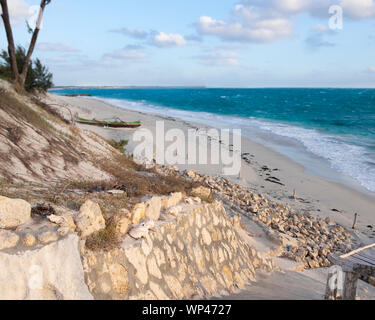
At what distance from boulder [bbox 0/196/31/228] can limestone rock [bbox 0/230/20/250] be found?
0.76 ft

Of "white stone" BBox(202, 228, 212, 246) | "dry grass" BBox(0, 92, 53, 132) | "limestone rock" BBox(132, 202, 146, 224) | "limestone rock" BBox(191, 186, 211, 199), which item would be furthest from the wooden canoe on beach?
"limestone rock" BBox(132, 202, 146, 224)

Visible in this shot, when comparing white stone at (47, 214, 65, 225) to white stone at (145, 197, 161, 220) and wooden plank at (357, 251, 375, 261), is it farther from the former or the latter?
wooden plank at (357, 251, 375, 261)

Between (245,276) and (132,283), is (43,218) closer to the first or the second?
(132,283)

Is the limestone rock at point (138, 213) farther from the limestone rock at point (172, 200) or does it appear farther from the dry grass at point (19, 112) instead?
the dry grass at point (19, 112)

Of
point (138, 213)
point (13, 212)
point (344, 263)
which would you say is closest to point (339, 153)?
point (344, 263)

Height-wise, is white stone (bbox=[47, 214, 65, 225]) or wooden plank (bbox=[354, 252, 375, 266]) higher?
white stone (bbox=[47, 214, 65, 225])

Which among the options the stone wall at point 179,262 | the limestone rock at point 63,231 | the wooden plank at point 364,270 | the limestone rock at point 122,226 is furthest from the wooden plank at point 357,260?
the limestone rock at point 63,231

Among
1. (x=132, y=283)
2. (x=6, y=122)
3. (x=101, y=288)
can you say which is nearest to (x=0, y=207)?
(x=101, y=288)

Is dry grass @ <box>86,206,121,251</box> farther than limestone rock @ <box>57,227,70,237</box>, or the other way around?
dry grass @ <box>86,206,121,251</box>

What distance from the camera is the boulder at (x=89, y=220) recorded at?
3621mm

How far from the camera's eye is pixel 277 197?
13.5m

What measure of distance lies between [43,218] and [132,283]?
4.37 feet

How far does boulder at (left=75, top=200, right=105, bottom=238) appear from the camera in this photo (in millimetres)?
3621

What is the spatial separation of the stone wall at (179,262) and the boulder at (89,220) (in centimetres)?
26
